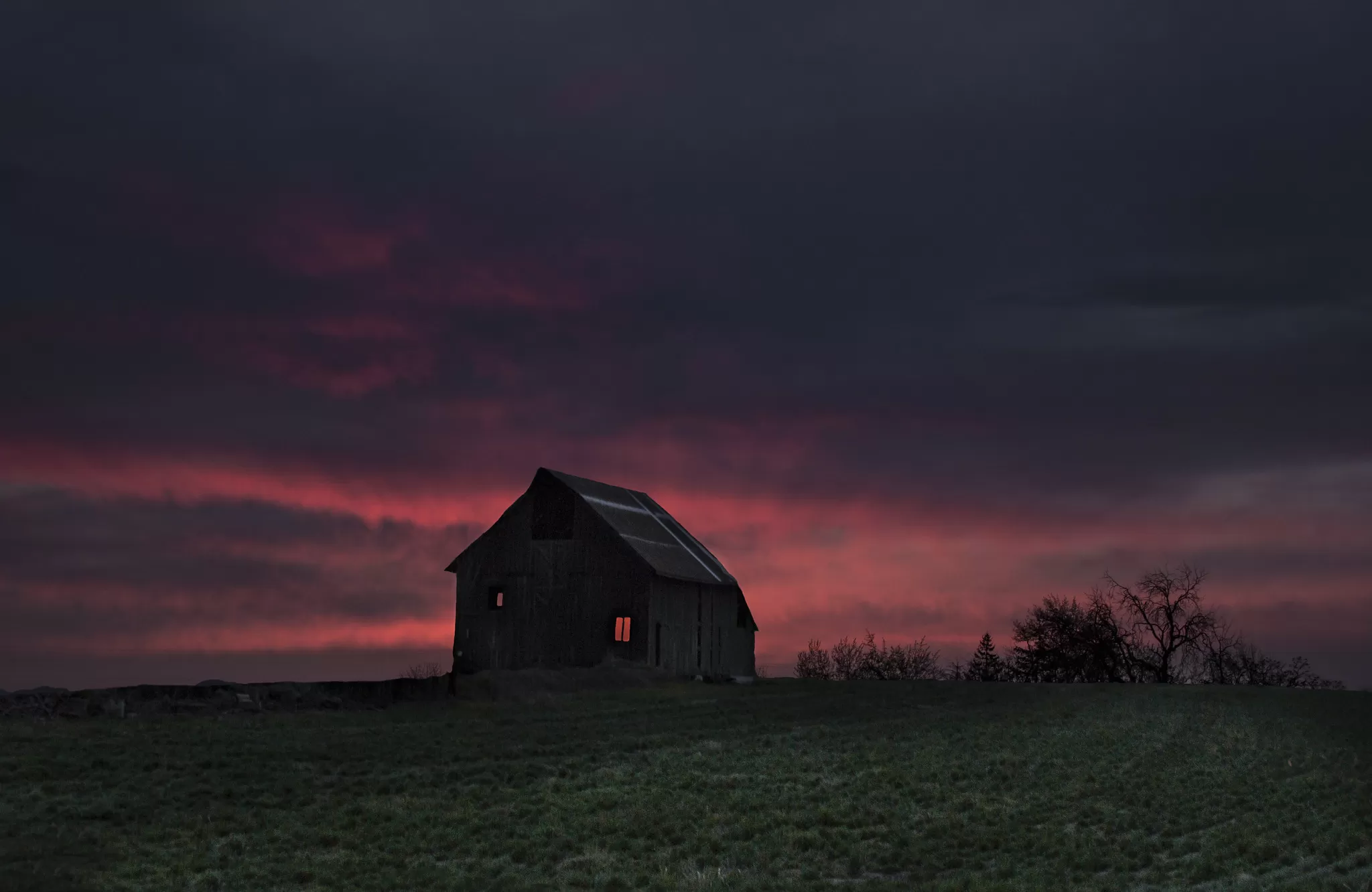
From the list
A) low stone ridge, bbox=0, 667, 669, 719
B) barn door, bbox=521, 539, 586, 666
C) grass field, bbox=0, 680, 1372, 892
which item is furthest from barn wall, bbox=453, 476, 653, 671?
grass field, bbox=0, 680, 1372, 892

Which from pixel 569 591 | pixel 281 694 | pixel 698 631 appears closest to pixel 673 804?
pixel 281 694

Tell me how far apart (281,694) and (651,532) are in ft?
82.1

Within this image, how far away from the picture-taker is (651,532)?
58.6 metres

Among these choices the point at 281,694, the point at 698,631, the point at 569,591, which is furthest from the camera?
the point at 698,631

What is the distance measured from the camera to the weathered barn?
52.0 m

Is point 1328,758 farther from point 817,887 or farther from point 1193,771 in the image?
point 817,887

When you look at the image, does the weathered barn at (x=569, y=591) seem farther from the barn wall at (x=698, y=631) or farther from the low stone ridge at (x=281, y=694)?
the low stone ridge at (x=281, y=694)

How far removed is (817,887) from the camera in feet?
59.4

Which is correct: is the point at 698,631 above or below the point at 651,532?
below

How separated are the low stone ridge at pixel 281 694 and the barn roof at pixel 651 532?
818cm

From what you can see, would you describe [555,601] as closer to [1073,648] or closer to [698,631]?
[698,631]

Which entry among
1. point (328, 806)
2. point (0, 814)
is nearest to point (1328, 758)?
point (328, 806)

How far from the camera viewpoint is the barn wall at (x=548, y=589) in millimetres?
52000

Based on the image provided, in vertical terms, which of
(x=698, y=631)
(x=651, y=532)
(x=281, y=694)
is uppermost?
(x=651, y=532)
